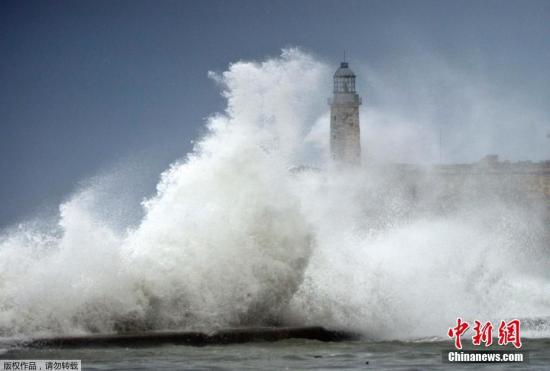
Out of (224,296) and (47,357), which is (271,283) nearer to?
(224,296)

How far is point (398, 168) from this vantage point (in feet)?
222

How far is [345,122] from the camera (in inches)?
2660

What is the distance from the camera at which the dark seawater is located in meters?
17.5

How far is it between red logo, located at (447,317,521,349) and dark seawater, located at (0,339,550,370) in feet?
2.02

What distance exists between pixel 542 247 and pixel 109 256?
4874 centimetres

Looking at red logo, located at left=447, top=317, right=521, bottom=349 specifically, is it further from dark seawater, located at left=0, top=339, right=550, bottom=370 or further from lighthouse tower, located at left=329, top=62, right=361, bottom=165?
lighthouse tower, located at left=329, top=62, right=361, bottom=165

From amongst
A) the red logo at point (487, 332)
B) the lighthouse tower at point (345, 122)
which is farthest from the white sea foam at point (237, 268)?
the lighthouse tower at point (345, 122)

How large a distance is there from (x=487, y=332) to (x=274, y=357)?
4340mm

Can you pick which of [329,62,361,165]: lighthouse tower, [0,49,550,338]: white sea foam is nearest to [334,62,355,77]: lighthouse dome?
[329,62,361,165]: lighthouse tower

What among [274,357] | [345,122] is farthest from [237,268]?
[345,122]

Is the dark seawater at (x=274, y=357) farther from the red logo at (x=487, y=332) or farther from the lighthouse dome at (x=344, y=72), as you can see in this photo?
the lighthouse dome at (x=344, y=72)

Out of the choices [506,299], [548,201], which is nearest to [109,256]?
[506,299]

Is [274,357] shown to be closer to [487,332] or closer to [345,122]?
[487,332]

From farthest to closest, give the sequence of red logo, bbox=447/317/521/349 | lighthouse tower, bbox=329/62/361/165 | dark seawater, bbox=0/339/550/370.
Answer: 1. lighthouse tower, bbox=329/62/361/165
2. red logo, bbox=447/317/521/349
3. dark seawater, bbox=0/339/550/370
